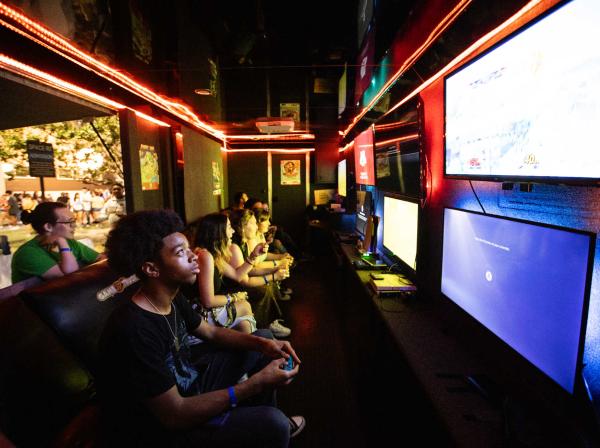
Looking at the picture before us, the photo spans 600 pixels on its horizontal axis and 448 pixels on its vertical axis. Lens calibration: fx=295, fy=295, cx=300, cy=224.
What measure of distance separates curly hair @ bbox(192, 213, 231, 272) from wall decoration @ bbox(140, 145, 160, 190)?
1176 mm

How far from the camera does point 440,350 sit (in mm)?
1532

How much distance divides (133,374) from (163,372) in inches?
3.9

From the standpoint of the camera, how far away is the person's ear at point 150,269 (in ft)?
4.19

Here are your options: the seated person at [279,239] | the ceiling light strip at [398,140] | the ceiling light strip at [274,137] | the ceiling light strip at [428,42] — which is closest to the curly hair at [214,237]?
the ceiling light strip at [398,140]

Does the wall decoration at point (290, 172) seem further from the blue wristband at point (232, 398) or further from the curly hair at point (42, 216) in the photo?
the blue wristband at point (232, 398)

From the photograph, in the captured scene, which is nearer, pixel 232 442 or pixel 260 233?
pixel 232 442

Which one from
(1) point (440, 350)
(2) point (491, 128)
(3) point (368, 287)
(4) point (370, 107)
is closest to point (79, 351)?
(1) point (440, 350)

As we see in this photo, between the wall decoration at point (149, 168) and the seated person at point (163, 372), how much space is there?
224 cm

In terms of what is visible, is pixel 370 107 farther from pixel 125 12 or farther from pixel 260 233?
pixel 125 12

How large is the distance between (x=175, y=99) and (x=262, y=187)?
3887 millimetres

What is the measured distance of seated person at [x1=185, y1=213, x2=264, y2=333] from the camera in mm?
2205

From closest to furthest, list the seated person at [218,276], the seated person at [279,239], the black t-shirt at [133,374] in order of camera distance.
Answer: the black t-shirt at [133,374], the seated person at [218,276], the seated person at [279,239]

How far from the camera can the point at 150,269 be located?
1.29m

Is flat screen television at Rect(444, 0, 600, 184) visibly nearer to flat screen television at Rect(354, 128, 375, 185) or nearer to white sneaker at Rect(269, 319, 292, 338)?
flat screen television at Rect(354, 128, 375, 185)
